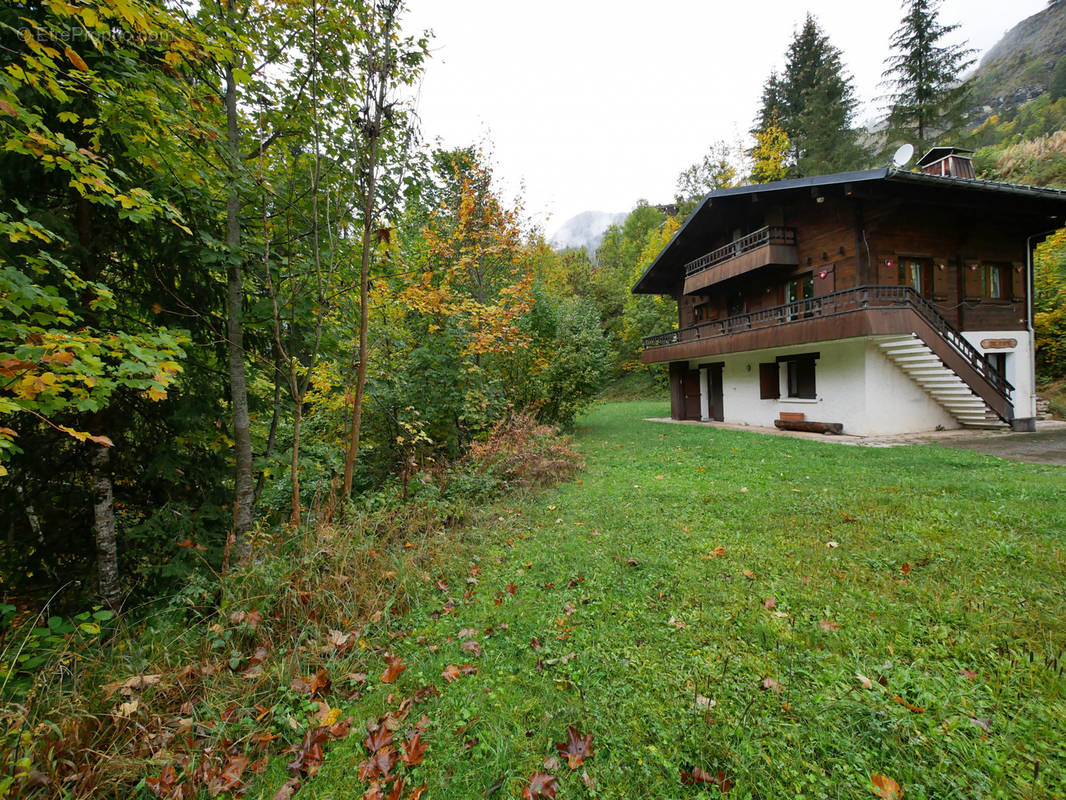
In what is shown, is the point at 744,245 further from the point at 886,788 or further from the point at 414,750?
the point at 414,750

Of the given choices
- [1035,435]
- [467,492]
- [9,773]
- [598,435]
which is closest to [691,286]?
[598,435]

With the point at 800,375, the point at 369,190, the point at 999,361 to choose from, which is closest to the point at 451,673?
the point at 369,190

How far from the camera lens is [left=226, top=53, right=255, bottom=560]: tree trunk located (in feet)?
12.9

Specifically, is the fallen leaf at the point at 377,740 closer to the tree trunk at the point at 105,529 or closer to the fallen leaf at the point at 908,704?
the fallen leaf at the point at 908,704

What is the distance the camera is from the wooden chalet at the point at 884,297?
11.0m

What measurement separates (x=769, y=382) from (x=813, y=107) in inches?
795

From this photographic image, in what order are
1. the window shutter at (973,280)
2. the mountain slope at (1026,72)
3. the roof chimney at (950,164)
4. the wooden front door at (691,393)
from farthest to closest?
the mountain slope at (1026,72), the wooden front door at (691,393), the roof chimney at (950,164), the window shutter at (973,280)

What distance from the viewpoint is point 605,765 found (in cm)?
196

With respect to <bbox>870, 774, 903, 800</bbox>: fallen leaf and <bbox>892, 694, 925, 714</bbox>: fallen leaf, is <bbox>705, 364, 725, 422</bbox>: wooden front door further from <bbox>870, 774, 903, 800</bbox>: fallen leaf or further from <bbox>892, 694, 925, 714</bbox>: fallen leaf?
<bbox>870, 774, 903, 800</bbox>: fallen leaf

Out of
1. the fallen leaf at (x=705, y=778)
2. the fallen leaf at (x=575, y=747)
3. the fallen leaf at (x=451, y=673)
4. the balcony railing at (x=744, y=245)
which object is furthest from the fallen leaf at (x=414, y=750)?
the balcony railing at (x=744, y=245)

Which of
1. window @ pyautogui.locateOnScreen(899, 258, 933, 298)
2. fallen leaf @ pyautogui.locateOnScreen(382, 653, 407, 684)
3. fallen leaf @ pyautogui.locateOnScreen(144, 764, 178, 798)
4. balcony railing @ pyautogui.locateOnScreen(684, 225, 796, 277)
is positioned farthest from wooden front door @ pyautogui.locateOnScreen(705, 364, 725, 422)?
fallen leaf @ pyautogui.locateOnScreen(144, 764, 178, 798)

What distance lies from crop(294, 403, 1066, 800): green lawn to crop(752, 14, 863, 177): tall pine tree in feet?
85.0

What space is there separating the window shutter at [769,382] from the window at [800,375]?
0.41 m

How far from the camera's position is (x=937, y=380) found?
11141 millimetres
